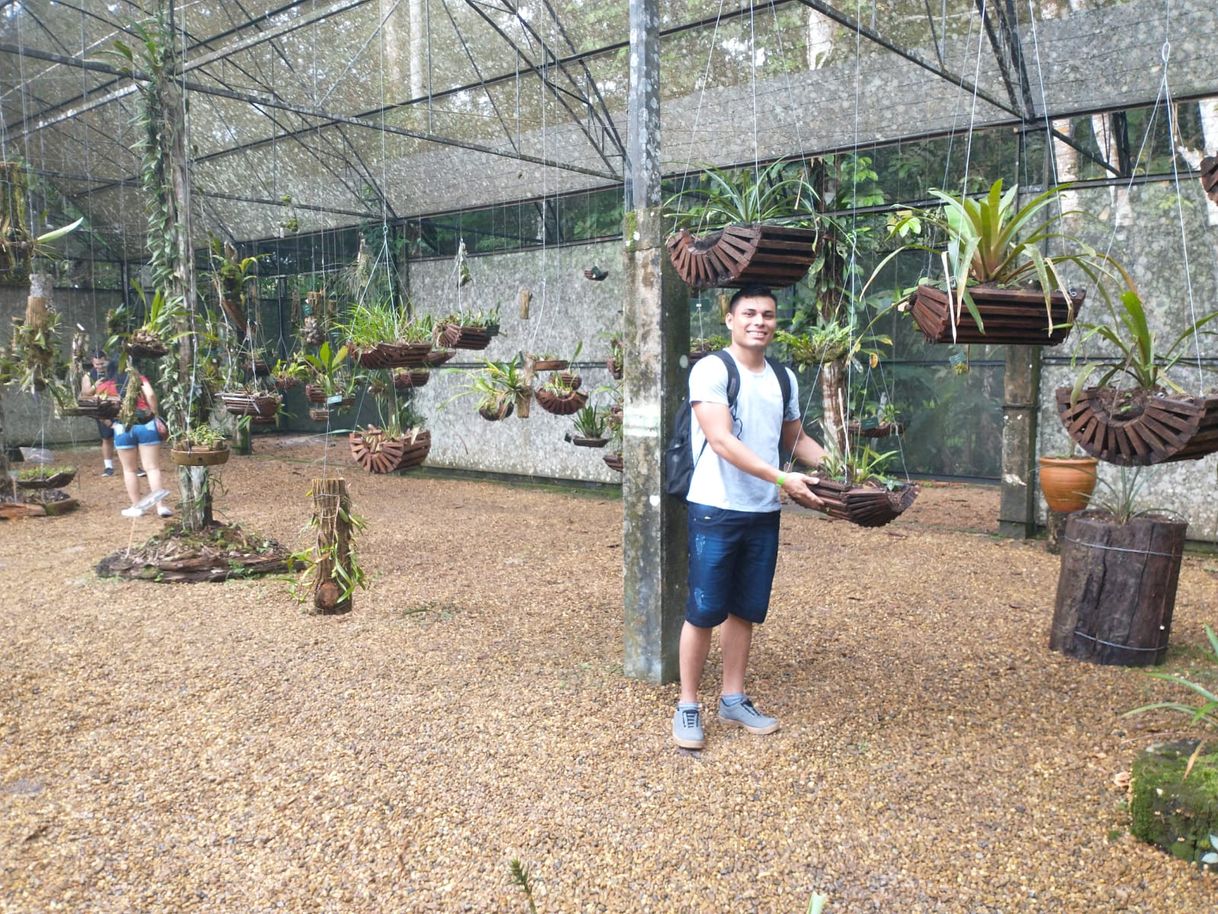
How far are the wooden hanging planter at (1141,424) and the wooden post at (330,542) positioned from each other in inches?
117

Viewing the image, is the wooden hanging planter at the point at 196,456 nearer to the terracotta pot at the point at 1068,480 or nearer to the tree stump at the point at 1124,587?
the tree stump at the point at 1124,587

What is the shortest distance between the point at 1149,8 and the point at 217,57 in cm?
633

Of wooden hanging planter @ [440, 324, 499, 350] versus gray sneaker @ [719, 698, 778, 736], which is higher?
wooden hanging planter @ [440, 324, 499, 350]

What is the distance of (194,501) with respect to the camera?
18.2 ft

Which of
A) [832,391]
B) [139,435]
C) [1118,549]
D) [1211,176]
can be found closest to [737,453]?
[1211,176]

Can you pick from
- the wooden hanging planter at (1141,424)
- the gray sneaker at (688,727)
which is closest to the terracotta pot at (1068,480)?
the wooden hanging planter at (1141,424)

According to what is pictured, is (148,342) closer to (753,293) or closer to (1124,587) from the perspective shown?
(753,293)

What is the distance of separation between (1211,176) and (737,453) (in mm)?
1435

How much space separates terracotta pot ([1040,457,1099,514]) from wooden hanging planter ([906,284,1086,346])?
333 cm

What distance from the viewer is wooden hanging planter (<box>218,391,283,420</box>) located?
5938mm

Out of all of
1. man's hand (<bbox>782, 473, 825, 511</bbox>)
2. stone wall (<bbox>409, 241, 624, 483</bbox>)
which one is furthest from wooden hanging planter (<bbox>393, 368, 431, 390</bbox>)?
man's hand (<bbox>782, 473, 825, 511</bbox>)

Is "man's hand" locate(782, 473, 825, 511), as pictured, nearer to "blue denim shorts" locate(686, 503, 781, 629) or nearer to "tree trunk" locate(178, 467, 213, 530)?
"blue denim shorts" locate(686, 503, 781, 629)

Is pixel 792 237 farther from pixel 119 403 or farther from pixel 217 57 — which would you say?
pixel 119 403

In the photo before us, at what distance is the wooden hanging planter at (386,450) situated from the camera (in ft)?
16.0
